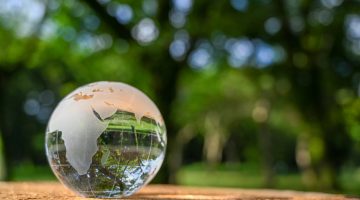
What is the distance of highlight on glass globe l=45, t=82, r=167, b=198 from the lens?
252 inches

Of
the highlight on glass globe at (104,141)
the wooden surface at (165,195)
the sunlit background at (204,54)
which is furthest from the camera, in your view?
the sunlit background at (204,54)

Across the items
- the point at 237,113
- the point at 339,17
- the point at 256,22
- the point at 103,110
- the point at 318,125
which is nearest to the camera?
the point at 103,110

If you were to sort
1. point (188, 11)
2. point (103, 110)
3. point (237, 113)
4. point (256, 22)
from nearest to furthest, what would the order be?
point (103, 110), point (188, 11), point (256, 22), point (237, 113)

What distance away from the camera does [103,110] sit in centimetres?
650

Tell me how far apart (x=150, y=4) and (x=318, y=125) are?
349 inches

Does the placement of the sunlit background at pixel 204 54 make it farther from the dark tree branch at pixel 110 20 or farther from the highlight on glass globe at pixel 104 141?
the highlight on glass globe at pixel 104 141

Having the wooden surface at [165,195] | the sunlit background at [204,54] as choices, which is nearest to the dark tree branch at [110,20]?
the sunlit background at [204,54]

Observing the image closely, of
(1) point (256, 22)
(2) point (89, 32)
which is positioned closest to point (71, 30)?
(2) point (89, 32)

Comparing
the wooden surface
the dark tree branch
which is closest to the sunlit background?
the dark tree branch

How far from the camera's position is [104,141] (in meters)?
6.38

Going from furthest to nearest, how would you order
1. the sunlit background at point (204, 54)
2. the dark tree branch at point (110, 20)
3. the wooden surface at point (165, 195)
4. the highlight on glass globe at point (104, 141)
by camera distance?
1. the sunlit background at point (204, 54)
2. the dark tree branch at point (110, 20)
3. the wooden surface at point (165, 195)
4. the highlight on glass globe at point (104, 141)

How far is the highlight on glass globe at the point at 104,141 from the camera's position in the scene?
252 inches

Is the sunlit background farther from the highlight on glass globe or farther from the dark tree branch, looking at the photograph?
the highlight on glass globe

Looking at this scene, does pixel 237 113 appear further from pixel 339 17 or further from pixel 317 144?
pixel 339 17
